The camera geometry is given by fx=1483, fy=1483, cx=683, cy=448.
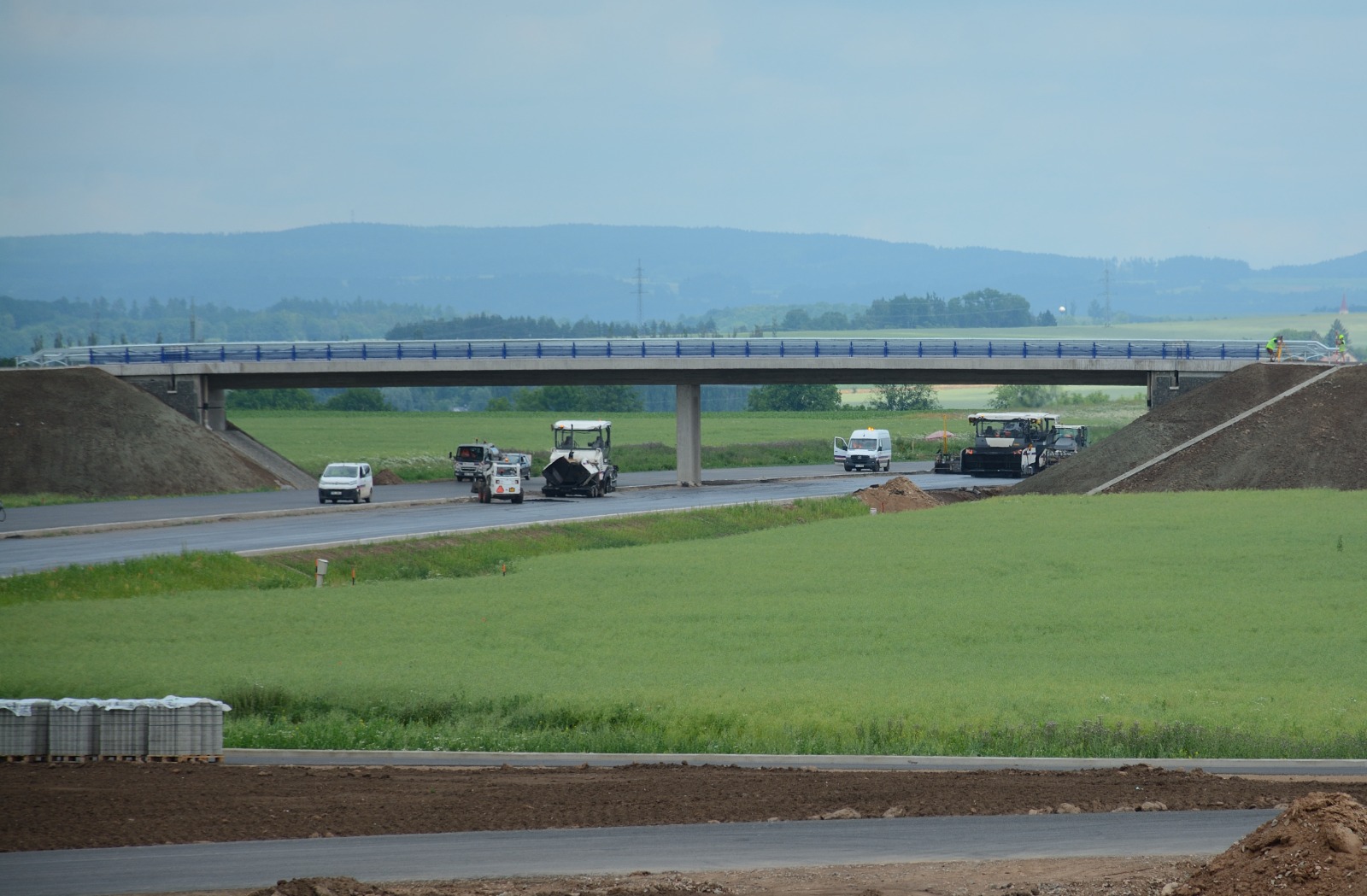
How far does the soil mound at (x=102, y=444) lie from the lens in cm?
6544

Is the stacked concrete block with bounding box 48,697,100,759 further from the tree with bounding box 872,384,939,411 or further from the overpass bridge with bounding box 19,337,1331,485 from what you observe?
the tree with bounding box 872,384,939,411

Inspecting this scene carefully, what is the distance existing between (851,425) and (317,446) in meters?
52.9

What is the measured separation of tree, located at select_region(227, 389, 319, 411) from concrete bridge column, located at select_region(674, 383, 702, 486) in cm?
9097

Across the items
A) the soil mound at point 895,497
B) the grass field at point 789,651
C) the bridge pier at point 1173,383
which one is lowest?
the soil mound at point 895,497

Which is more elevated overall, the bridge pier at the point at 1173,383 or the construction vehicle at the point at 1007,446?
the bridge pier at the point at 1173,383

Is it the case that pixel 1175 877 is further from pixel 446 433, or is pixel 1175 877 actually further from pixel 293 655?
pixel 446 433

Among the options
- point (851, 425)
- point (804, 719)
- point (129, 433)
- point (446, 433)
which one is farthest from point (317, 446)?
point (804, 719)

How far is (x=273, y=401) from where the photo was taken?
165375 millimetres

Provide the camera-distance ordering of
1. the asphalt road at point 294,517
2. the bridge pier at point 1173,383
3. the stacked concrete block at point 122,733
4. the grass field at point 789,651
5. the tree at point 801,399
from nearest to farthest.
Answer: the stacked concrete block at point 122,733 < the grass field at point 789,651 < the asphalt road at point 294,517 < the bridge pier at point 1173,383 < the tree at point 801,399

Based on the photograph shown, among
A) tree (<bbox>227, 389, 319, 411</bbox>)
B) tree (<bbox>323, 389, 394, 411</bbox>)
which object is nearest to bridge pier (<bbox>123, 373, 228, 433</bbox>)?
tree (<bbox>227, 389, 319, 411</bbox>)

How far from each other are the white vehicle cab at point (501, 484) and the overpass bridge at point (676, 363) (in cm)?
1250

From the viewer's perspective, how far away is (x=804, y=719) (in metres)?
21.6

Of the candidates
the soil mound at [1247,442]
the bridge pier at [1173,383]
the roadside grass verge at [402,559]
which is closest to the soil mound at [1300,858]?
the roadside grass verge at [402,559]

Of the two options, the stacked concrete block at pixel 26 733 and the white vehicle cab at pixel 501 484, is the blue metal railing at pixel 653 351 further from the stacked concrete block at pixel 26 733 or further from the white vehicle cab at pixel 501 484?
the stacked concrete block at pixel 26 733
